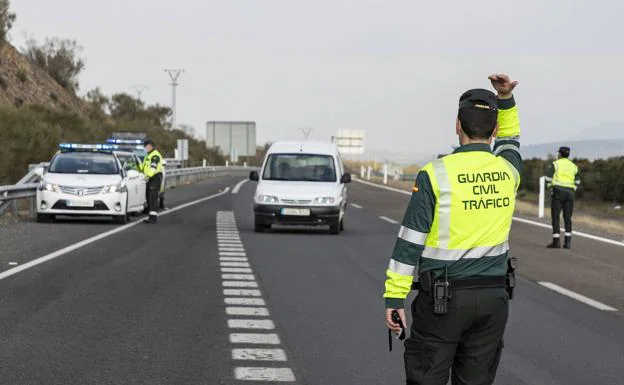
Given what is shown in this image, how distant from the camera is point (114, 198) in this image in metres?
22.6

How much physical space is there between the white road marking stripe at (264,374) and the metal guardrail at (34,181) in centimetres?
1505

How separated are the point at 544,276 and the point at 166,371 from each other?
332 inches

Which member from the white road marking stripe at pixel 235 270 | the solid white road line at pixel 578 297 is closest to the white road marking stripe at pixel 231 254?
the white road marking stripe at pixel 235 270

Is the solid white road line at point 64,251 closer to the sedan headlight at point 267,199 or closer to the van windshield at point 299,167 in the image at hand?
the sedan headlight at point 267,199

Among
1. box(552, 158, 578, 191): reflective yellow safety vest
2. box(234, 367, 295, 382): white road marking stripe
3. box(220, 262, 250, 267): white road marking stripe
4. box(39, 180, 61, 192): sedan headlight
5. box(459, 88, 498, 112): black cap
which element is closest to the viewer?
box(459, 88, 498, 112): black cap

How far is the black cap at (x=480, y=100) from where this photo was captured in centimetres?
476

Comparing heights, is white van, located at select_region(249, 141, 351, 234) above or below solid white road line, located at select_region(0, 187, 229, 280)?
above

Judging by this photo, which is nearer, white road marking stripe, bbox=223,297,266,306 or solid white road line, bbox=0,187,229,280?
white road marking stripe, bbox=223,297,266,306

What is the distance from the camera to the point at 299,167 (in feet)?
74.4

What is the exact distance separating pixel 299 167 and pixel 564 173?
567 centimetres

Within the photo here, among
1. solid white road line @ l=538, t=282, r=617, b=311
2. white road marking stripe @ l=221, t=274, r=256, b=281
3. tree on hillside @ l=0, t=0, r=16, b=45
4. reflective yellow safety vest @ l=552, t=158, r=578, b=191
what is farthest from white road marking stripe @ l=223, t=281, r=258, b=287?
tree on hillside @ l=0, t=0, r=16, b=45

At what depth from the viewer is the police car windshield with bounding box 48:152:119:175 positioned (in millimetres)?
23234

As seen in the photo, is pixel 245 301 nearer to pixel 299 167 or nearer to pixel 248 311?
pixel 248 311

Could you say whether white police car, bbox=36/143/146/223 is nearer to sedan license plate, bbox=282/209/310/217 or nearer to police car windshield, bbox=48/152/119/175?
police car windshield, bbox=48/152/119/175
